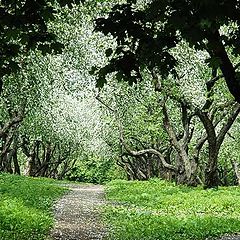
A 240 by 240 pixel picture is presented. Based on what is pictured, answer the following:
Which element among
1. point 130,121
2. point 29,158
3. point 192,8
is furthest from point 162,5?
point 29,158

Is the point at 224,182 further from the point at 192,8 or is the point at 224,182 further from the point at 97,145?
the point at 192,8

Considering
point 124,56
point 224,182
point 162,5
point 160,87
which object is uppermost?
point 160,87

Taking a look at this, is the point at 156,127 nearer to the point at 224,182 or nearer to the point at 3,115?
the point at 3,115

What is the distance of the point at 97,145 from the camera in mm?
62406

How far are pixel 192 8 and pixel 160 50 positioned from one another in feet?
3.25

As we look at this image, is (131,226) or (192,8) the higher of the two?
(192,8)

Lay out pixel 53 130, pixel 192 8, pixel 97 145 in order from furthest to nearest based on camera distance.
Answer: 1. pixel 97 145
2. pixel 53 130
3. pixel 192 8

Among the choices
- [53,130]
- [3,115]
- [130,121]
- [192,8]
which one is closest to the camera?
[192,8]

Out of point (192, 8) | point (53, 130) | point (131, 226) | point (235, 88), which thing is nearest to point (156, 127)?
point (53, 130)

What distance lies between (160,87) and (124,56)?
19.9 meters

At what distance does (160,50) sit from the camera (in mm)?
7145

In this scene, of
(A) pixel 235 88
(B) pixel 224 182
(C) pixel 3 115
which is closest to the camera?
(A) pixel 235 88

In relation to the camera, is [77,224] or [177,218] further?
[177,218]

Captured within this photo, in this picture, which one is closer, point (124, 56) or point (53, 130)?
point (124, 56)
